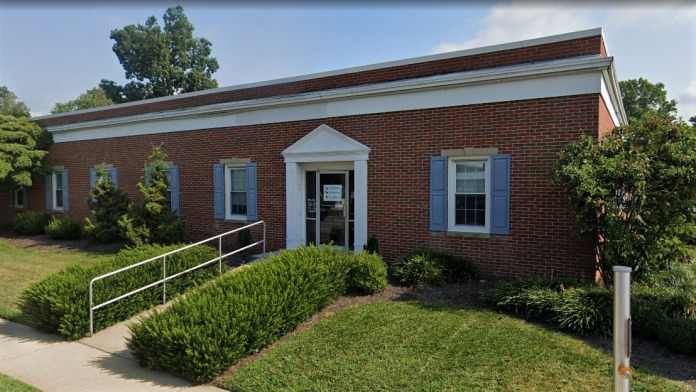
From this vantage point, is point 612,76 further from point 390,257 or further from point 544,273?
point 390,257

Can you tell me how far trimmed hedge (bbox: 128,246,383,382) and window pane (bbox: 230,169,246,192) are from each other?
5415 millimetres

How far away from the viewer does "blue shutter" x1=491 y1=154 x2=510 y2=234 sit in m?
8.39

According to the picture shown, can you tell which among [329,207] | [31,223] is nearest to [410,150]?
[329,207]

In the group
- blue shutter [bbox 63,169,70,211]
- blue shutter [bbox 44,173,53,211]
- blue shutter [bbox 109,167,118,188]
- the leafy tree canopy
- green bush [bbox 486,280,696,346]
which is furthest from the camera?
blue shutter [bbox 44,173,53,211]

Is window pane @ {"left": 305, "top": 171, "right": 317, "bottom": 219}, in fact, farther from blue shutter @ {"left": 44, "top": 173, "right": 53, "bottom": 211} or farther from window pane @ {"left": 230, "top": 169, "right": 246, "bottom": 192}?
blue shutter @ {"left": 44, "top": 173, "right": 53, "bottom": 211}

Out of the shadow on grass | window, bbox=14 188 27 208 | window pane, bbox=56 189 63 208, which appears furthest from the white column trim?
window, bbox=14 188 27 208

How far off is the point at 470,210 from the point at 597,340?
12.4 feet

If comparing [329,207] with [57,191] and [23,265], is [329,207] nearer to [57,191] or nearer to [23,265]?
[23,265]

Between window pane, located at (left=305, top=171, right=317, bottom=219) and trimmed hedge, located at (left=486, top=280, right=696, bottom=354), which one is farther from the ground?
window pane, located at (left=305, top=171, right=317, bottom=219)

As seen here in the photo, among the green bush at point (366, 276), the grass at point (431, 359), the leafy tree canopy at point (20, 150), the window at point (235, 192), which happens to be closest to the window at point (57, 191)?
the leafy tree canopy at point (20, 150)

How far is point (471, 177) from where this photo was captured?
29.3 ft

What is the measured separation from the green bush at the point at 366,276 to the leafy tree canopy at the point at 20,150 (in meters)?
14.2

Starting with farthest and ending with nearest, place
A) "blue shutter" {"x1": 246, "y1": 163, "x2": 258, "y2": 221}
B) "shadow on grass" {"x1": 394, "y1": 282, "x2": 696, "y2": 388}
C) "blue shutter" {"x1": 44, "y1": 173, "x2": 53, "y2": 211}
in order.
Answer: "blue shutter" {"x1": 44, "y1": 173, "x2": 53, "y2": 211} → "blue shutter" {"x1": 246, "y1": 163, "x2": 258, "y2": 221} → "shadow on grass" {"x1": 394, "y1": 282, "x2": 696, "y2": 388}

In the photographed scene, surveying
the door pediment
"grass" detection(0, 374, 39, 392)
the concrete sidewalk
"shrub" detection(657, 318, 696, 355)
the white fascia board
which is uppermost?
the white fascia board
